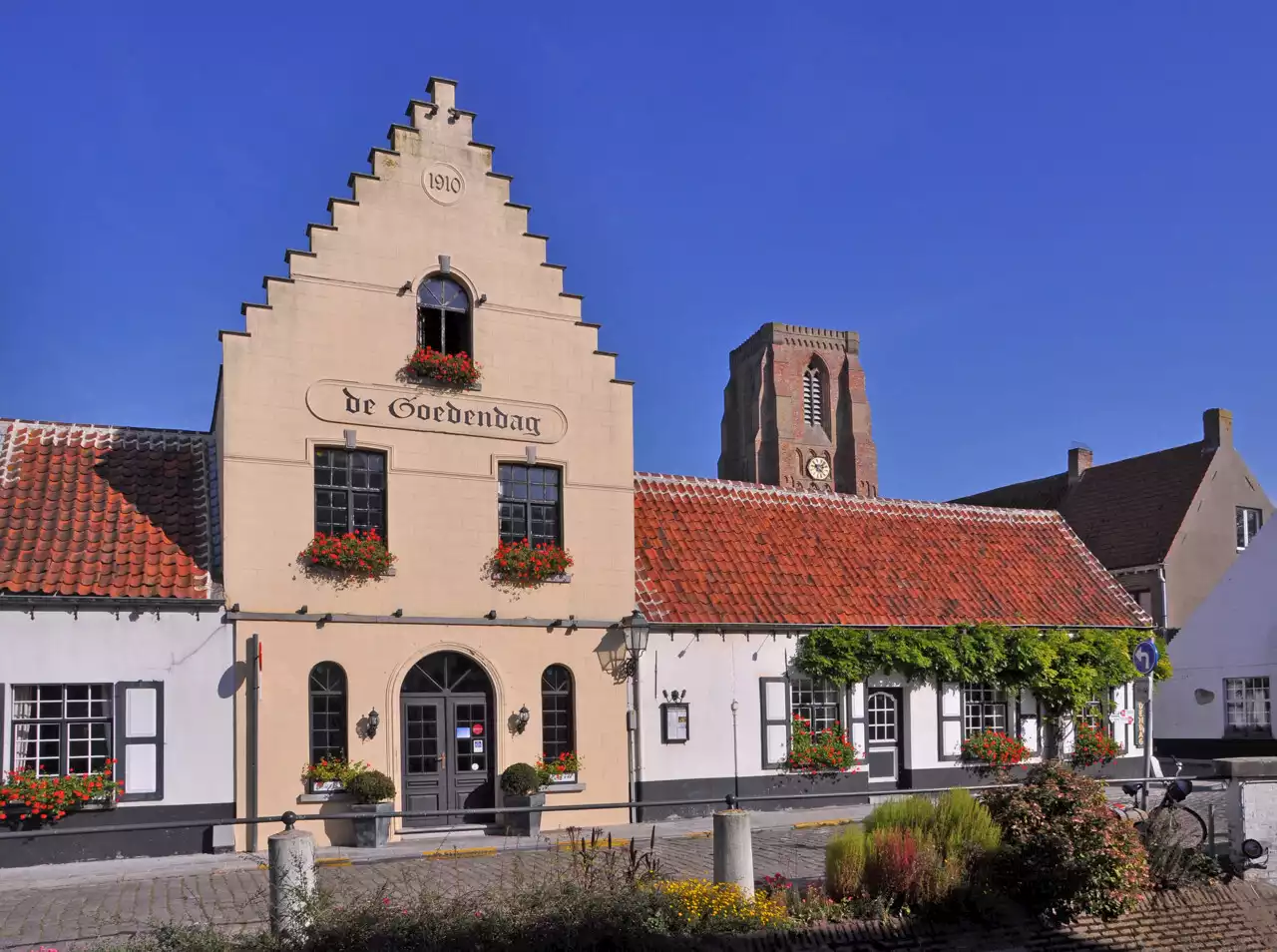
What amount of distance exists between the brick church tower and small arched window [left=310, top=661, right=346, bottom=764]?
186 feet

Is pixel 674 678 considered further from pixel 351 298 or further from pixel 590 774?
pixel 351 298

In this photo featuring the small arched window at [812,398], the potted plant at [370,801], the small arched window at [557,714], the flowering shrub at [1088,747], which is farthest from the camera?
the small arched window at [812,398]

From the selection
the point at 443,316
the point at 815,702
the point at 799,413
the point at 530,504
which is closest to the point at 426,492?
the point at 530,504

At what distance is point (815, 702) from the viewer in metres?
23.3

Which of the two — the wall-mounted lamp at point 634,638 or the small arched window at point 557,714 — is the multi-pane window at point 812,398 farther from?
the small arched window at point 557,714

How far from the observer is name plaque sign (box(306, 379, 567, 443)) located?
19453 mm

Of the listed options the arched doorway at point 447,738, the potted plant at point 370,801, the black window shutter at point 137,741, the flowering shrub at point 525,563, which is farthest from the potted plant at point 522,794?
the black window shutter at point 137,741

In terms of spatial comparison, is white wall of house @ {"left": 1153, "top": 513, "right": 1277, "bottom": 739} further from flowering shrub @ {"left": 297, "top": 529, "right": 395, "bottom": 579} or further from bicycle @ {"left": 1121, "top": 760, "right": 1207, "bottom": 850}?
flowering shrub @ {"left": 297, "top": 529, "right": 395, "bottom": 579}

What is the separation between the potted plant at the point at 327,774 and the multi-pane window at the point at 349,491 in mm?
3392

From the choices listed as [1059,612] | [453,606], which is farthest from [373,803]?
[1059,612]

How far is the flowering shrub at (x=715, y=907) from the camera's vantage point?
11117mm

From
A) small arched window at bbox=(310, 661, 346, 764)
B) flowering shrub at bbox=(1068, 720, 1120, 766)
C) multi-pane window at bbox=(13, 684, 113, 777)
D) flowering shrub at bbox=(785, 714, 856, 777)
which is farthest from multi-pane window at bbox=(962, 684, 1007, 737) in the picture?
multi-pane window at bbox=(13, 684, 113, 777)

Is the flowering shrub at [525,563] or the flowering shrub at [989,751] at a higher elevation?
the flowering shrub at [525,563]

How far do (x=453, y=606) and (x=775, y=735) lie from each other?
642 centimetres
